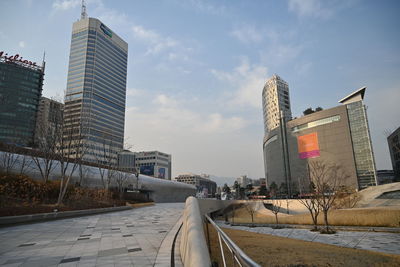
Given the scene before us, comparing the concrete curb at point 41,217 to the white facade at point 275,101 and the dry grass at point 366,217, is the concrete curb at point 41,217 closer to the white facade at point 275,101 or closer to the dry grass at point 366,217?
the dry grass at point 366,217

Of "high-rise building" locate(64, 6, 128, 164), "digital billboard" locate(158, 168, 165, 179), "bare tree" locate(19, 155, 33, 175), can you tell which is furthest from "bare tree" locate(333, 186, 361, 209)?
"digital billboard" locate(158, 168, 165, 179)

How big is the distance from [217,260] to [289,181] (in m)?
87.6

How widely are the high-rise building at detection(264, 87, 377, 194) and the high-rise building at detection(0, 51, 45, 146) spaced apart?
94.1 meters

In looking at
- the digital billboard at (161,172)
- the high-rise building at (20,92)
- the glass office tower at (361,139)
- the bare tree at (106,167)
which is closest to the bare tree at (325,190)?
the glass office tower at (361,139)

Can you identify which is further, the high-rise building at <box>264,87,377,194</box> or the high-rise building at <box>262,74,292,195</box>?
the high-rise building at <box>262,74,292,195</box>

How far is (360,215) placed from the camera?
21.4 meters

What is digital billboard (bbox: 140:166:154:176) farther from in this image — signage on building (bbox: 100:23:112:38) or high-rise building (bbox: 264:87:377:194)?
signage on building (bbox: 100:23:112:38)

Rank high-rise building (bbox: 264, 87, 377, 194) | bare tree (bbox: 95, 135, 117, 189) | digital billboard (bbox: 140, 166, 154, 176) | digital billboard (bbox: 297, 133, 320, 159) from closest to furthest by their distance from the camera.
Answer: bare tree (bbox: 95, 135, 117, 189)
high-rise building (bbox: 264, 87, 377, 194)
digital billboard (bbox: 297, 133, 320, 159)
digital billboard (bbox: 140, 166, 154, 176)

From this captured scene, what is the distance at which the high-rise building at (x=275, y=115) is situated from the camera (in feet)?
299

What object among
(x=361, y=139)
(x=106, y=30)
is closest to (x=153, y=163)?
(x=106, y=30)

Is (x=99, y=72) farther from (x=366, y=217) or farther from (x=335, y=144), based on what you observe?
(x=366, y=217)

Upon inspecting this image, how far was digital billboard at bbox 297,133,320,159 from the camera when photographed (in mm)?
76056

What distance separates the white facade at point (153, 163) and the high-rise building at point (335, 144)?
60.3 metres

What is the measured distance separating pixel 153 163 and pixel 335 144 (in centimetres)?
8449
